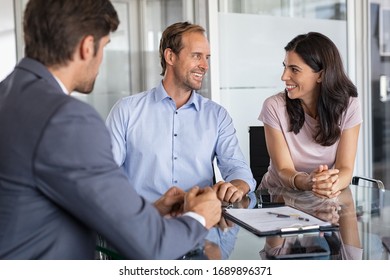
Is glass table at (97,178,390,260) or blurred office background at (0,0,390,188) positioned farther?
blurred office background at (0,0,390,188)

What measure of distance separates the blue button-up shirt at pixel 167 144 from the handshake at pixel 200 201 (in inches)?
18.0

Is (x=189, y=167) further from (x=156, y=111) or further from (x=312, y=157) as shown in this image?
(x=312, y=157)

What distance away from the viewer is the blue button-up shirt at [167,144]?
274cm

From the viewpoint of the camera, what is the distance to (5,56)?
434 cm

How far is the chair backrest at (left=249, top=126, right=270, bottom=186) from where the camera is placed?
136 inches

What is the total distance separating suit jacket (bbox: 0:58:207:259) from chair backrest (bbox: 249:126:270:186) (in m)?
2.14

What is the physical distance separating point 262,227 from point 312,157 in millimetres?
1225

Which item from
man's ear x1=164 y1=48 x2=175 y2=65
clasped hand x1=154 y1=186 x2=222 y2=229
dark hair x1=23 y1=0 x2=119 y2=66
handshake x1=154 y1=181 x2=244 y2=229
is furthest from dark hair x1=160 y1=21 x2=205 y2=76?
dark hair x1=23 y1=0 x2=119 y2=66

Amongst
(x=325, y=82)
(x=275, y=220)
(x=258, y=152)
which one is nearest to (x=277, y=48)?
(x=258, y=152)

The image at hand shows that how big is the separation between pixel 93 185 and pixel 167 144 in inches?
60.0

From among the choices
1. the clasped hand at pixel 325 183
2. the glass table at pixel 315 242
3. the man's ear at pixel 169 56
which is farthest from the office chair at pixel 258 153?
the glass table at pixel 315 242

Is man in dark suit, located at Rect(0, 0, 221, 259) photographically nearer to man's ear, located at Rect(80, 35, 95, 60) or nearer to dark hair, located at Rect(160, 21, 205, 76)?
man's ear, located at Rect(80, 35, 95, 60)

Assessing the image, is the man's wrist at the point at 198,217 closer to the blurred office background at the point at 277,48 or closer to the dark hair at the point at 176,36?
the dark hair at the point at 176,36

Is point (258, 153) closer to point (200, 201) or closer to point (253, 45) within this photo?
point (253, 45)
